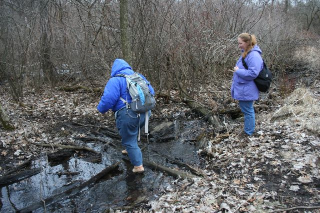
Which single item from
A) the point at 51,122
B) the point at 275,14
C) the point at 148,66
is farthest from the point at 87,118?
the point at 275,14

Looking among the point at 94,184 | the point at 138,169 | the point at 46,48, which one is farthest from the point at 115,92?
the point at 46,48

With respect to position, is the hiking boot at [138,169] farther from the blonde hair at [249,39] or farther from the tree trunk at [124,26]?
the tree trunk at [124,26]

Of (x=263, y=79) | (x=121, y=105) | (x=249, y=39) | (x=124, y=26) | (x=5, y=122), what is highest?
(x=124, y=26)

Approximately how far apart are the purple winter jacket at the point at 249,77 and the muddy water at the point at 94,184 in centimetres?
163

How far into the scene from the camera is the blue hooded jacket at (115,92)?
14.2 ft

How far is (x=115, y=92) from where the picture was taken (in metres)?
4.34

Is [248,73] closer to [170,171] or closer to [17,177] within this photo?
[170,171]

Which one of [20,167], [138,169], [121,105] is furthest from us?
[20,167]

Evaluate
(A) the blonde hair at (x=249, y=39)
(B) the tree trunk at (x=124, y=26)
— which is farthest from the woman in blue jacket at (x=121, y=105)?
(B) the tree trunk at (x=124, y=26)

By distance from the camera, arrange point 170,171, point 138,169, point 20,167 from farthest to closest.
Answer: point 20,167, point 138,169, point 170,171

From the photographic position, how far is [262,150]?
16.2 feet

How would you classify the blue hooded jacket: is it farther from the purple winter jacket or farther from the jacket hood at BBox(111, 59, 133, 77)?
the purple winter jacket

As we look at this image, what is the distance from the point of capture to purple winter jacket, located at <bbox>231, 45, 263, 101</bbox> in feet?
15.7

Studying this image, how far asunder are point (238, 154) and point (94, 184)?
9.05 ft
